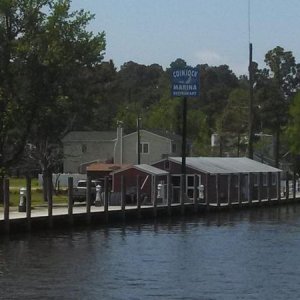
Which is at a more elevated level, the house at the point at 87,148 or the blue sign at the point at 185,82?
the blue sign at the point at 185,82

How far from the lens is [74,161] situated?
127 m

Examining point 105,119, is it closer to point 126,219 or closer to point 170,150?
point 170,150

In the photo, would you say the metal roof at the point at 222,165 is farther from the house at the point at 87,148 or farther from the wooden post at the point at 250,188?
the house at the point at 87,148

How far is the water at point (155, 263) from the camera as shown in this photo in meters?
31.6

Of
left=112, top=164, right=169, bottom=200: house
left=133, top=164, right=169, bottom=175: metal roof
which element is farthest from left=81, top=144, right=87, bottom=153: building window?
left=112, top=164, right=169, bottom=200: house

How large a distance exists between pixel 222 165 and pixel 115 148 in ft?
148

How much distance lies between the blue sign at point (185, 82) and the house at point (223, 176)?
5340 mm

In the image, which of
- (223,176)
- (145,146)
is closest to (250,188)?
(223,176)

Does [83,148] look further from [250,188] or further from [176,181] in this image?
[176,181]

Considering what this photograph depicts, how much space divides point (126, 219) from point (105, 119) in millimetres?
98744

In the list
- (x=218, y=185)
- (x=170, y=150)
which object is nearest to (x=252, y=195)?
(x=218, y=185)

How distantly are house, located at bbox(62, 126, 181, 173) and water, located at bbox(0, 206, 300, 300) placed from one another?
2574 inches

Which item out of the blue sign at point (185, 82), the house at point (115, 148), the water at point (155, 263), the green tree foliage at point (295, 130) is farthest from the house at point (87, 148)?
the water at point (155, 263)

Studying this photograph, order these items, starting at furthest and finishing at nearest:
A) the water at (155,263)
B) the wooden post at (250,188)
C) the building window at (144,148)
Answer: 1. the building window at (144,148)
2. the wooden post at (250,188)
3. the water at (155,263)
